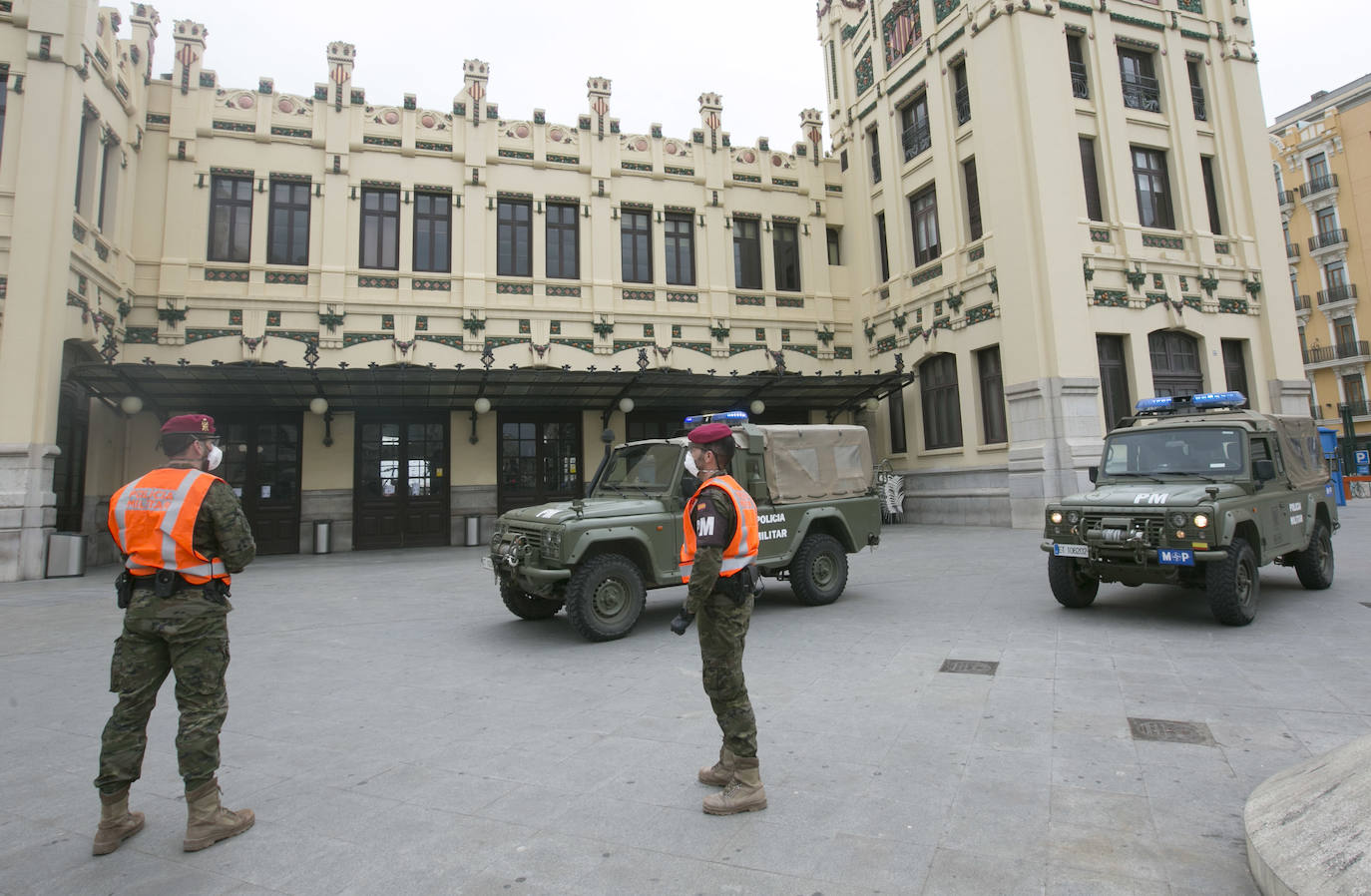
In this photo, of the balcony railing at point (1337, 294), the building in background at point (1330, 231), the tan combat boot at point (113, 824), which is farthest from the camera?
the balcony railing at point (1337, 294)

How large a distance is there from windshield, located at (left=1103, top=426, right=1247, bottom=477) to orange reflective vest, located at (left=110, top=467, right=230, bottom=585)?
862 centimetres

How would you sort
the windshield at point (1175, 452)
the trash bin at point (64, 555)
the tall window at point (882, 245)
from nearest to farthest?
the windshield at point (1175, 452) → the trash bin at point (64, 555) → the tall window at point (882, 245)

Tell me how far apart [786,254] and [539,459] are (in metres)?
9.84

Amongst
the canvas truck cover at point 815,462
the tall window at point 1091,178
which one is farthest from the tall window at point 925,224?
the canvas truck cover at point 815,462

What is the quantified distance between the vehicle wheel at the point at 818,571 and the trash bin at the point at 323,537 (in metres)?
12.7

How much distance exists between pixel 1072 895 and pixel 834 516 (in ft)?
20.9

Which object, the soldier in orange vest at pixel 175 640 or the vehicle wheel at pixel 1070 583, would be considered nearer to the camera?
the soldier in orange vest at pixel 175 640

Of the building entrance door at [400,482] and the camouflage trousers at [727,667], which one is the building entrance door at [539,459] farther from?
the camouflage trousers at [727,667]

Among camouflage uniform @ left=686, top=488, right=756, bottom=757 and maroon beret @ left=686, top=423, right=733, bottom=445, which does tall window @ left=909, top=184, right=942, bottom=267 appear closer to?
maroon beret @ left=686, top=423, right=733, bottom=445

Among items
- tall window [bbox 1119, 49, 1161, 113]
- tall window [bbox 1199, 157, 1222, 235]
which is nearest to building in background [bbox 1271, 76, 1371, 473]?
tall window [bbox 1199, 157, 1222, 235]

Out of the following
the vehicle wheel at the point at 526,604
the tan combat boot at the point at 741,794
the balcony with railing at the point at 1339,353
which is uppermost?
the balcony with railing at the point at 1339,353

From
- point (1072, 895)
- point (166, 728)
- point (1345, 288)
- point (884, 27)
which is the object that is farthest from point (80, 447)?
point (1345, 288)

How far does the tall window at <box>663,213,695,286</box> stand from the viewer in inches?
812

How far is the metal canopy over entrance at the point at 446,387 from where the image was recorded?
14023 mm
